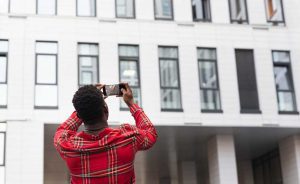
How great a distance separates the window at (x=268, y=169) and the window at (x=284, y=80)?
4.24 meters

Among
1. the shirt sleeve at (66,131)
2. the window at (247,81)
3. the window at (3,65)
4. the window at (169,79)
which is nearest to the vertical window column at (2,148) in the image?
the window at (3,65)

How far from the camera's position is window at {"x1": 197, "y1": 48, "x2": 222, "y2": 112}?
27.4 meters

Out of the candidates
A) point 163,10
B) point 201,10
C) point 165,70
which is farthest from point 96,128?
point 201,10

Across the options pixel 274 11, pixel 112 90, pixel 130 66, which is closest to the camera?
pixel 112 90

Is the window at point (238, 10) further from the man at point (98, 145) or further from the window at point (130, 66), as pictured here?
the man at point (98, 145)

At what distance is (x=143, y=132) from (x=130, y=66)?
77.6ft

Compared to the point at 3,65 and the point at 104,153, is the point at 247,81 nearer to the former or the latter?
the point at 3,65

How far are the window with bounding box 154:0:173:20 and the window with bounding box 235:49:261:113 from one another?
3.22 metres

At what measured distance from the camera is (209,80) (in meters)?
27.7

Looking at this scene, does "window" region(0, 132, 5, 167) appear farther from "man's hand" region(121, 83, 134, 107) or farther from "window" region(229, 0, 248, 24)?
"man's hand" region(121, 83, 134, 107)

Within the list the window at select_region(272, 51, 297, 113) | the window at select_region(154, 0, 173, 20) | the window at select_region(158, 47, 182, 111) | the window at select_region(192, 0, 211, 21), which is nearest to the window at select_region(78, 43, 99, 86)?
the window at select_region(158, 47, 182, 111)

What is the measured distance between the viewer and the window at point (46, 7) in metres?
26.9

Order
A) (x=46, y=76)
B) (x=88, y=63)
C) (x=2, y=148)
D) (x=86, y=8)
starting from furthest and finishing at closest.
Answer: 1. (x=86, y=8)
2. (x=88, y=63)
3. (x=46, y=76)
4. (x=2, y=148)

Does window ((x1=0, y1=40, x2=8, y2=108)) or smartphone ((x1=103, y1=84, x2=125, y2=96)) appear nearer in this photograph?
smartphone ((x1=103, y1=84, x2=125, y2=96))
